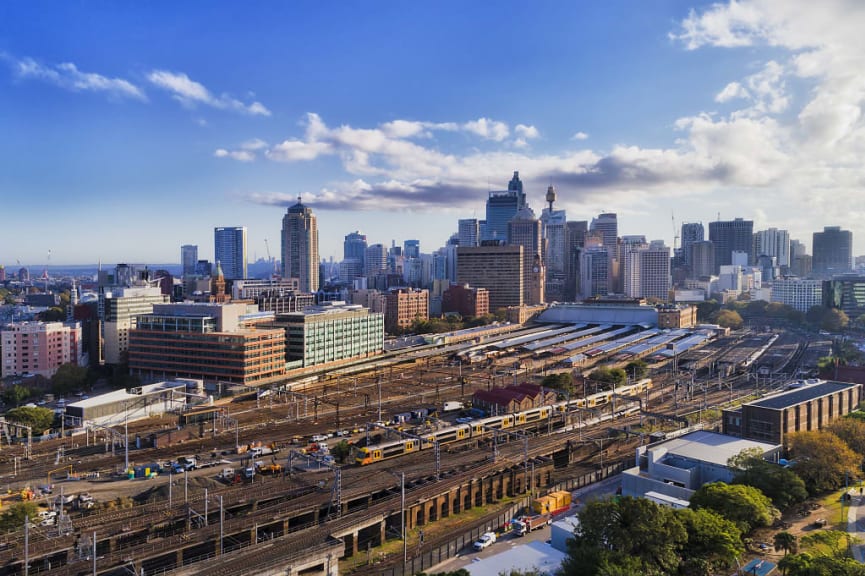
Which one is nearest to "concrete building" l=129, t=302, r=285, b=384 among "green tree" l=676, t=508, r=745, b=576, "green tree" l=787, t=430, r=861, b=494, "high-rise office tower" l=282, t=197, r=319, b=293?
"green tree" l=676, t=508, r=745, b=576

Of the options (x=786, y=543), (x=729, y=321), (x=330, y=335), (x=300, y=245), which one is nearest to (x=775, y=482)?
(x=786, y=543)

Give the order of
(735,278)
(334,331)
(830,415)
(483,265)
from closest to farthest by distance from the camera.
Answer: (830,415) → (334,331) → (483,265) → (735,278)

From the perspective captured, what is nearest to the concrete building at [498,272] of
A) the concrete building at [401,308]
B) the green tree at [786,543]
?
the concrete building at [401,308]

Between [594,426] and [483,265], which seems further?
[483,265]

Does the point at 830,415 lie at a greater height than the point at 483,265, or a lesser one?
lesser

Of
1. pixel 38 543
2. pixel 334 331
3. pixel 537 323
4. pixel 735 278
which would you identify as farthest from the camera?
pixel 735 278

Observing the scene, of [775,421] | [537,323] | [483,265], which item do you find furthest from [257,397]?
[483,265]

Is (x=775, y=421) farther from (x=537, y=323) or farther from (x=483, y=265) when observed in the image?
(x=483, y=265)

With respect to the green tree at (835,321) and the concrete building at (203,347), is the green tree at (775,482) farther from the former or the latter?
the green tree at (835,321)
